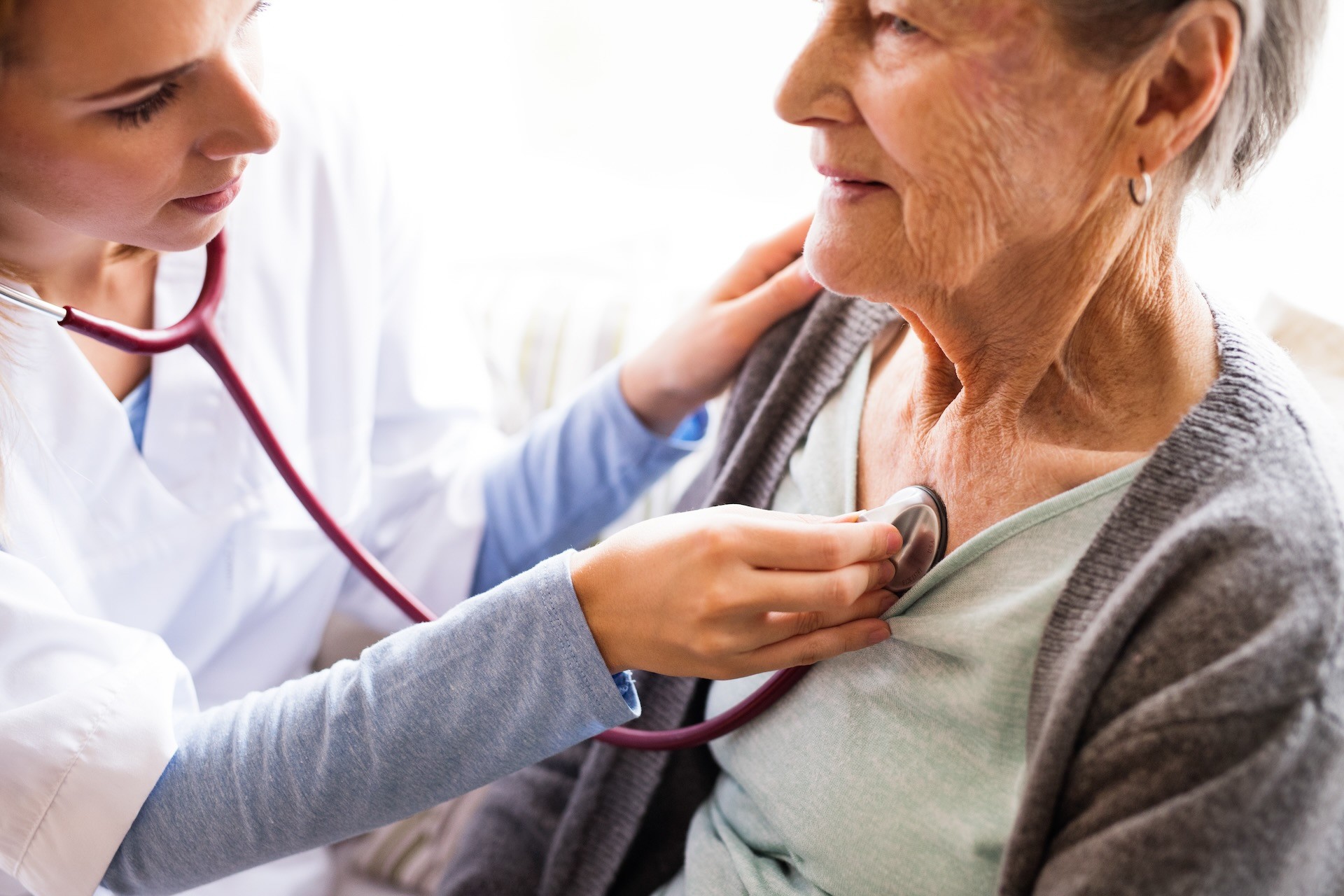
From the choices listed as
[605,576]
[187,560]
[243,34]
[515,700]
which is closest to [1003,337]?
[605,576]

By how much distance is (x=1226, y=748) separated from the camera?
0.59m

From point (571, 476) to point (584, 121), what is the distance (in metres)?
0.89

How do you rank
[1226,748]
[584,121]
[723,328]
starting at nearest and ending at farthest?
[1226,748]
[723,328]
[584,121]

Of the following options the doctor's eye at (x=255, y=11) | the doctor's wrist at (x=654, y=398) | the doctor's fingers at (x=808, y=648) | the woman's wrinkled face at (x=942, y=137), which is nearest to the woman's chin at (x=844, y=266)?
the woman's wrinkled face at (x=942, y=137)

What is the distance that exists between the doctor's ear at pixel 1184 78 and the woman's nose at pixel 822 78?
20 centimetres

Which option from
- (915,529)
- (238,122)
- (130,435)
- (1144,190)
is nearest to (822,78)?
(1144,190)

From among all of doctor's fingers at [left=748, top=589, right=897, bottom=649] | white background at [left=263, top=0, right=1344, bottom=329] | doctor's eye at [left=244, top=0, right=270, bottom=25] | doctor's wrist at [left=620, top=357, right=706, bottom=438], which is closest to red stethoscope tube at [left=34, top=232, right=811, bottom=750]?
doctor's fingers at [left=748, top=589, right=897, bottom=649]

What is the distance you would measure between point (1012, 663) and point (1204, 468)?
184 mm

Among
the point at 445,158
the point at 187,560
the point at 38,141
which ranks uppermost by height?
the point at 38,141

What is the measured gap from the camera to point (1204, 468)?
66cm

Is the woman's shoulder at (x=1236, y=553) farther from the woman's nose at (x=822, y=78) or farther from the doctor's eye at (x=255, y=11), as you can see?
the doctor's eye at (x=255, y=11)

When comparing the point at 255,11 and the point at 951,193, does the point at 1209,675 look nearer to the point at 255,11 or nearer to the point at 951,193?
the point at 951,193

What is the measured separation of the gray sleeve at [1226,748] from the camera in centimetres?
57

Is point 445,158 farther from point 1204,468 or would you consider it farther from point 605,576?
point 1204,468
